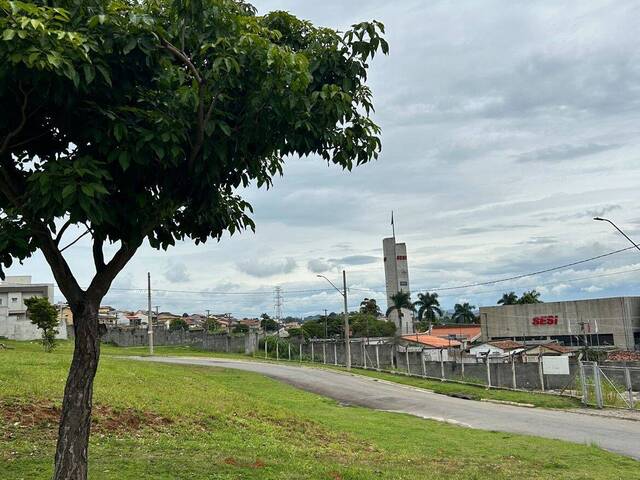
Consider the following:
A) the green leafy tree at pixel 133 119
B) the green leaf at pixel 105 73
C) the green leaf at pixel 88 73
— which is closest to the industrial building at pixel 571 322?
the green leafy tree at pixel 133 119

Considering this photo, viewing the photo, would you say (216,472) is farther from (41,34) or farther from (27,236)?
(41,34)

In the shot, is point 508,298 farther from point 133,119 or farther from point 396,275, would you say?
point 133,119

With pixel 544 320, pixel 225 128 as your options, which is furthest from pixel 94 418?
pixel 544 320

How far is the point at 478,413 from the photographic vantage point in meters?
22.1

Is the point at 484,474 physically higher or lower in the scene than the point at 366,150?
lower

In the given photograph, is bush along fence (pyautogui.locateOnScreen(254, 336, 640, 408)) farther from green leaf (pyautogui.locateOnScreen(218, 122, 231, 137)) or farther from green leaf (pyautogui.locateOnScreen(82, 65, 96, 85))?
green leaf (pyautogui.locateOnScreen(82, 65, 96, 85))

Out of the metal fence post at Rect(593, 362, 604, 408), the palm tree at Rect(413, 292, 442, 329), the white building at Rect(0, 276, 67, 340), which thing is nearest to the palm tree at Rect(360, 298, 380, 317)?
the palm tree at Rect(413, 292, 442, 329)

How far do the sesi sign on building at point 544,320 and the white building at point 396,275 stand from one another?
1691 cm

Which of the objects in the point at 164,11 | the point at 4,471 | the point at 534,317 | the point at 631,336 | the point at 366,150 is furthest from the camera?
the point at 534,317

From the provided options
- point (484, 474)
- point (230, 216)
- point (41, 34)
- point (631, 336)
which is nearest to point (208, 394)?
point (484, 474)

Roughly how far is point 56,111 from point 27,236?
1157 mm

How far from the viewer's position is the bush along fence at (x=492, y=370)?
24812 mm

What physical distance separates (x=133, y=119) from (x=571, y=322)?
7026cm

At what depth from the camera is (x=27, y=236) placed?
5.59 metres
